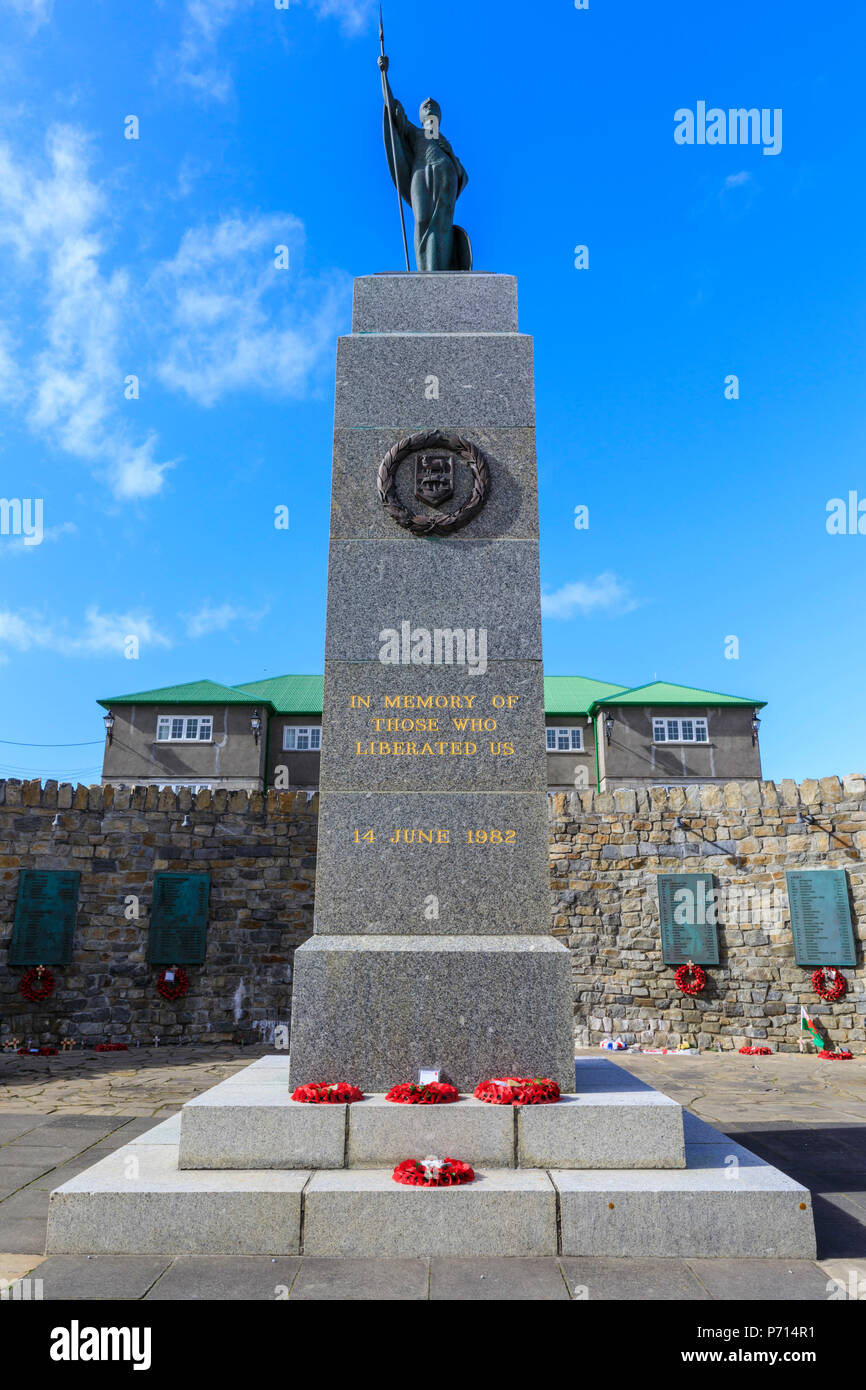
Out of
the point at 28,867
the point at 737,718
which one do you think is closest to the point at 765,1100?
the point at 28,867

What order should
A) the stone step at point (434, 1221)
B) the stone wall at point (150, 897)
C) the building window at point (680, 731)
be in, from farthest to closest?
the building window at point (680, 731) < the stone wall at point (150, 897) < the stone step at point (434, 1221)

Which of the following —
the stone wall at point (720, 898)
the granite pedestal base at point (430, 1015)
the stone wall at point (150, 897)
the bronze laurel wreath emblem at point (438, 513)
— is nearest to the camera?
the granite pedestal base at point (430, 1015)

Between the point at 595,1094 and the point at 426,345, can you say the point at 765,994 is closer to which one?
the point at 595,1094

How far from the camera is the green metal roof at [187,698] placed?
3036cm

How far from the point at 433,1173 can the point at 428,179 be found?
749cm

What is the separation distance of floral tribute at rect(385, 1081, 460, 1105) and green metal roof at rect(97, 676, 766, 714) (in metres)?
25.4

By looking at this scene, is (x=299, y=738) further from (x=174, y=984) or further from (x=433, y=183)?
(x=433, y=183)

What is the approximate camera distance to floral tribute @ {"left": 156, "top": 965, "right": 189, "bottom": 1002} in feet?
43.5

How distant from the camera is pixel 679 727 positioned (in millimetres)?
30547

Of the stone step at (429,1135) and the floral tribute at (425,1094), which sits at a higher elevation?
the floral tribute at (425,1094)

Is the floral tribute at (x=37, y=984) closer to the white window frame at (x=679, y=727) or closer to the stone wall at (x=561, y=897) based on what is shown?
the stone wall at (x=561, y=897)

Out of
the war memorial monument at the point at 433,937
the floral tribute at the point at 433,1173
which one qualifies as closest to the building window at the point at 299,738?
the war memorial monument at the point at 433,937

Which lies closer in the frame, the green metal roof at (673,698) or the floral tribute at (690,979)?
the floral tribute at (690,979)

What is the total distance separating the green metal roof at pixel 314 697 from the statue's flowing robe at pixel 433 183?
23.2m
